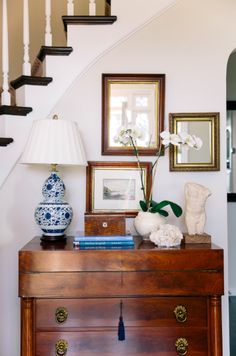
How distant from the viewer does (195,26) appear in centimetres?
229

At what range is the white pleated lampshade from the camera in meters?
1.90

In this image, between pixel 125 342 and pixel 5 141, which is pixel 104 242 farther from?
pixel 5 141

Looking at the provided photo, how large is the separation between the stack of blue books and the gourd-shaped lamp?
0.21 meters

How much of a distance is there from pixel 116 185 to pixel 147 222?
1.16 feet

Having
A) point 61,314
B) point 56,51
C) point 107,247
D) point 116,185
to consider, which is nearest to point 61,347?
point 61,314

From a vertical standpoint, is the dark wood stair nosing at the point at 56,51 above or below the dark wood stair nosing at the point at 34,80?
above

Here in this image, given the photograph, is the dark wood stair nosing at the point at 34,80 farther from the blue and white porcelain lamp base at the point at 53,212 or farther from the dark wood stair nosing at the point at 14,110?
the blue and white porcelain lamp base at the point at 53,212

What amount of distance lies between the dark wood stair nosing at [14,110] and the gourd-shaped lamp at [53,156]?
0.86 ft

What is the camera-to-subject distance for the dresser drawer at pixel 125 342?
70.2 inches

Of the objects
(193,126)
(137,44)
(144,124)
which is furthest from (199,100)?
(137,44)

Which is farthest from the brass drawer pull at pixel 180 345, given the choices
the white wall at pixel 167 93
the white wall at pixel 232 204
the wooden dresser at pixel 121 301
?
the white wall at pixel 232 204

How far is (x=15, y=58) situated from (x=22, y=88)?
106 cm

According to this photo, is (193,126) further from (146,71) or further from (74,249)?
(74,249)

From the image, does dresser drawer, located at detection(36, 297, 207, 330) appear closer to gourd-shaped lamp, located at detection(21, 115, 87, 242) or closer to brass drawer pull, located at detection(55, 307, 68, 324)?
brass drawer pull, located at detection(55, 307, 68, 324)
